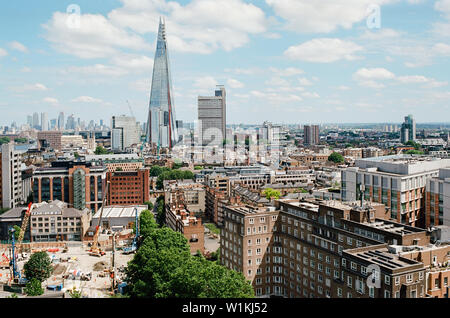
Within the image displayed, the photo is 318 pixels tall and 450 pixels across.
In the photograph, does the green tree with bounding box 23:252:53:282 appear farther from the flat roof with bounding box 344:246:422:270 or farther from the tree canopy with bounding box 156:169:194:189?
the tree canopy with bounding box 156:169:194:189

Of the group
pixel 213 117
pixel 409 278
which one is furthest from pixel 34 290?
pixel 213 117

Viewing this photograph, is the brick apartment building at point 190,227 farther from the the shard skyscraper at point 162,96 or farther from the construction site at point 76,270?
the the shard skyscraper at point 162,96

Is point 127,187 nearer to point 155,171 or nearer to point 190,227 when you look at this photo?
point 190,227

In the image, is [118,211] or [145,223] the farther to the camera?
[118,211]

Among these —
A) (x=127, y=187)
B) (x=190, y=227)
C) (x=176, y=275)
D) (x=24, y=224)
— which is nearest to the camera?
(x=176, y=275)

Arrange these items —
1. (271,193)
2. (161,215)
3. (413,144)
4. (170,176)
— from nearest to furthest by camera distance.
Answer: (161,215)
(271,193)
(170,176)
(413,144)

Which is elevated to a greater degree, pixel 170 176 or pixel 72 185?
pixel 72 185

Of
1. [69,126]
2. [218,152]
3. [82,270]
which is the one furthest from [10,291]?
[69,126]
